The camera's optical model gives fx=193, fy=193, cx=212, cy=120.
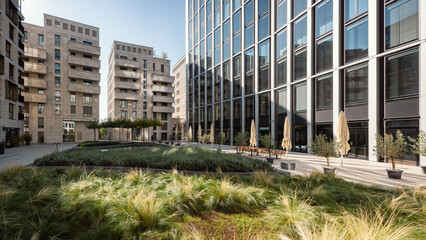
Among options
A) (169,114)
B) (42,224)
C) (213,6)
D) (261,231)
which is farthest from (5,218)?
(169,114)

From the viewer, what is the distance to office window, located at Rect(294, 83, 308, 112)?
808 inches

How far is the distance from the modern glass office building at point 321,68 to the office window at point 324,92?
9 centimetres

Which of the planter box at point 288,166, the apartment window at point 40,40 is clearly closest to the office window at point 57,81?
the apartment window at point 40,40

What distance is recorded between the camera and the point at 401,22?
13.5m

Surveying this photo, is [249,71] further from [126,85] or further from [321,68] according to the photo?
[126,85]

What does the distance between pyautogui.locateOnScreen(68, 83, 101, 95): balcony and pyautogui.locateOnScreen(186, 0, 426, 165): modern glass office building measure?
25405mm

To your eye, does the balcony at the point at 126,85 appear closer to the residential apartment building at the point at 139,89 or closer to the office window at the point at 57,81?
the residential apartment building at the point at 139,89

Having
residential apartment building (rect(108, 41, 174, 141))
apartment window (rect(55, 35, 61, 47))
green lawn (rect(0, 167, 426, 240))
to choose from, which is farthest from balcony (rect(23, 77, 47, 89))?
green lawn (rect(0, 167, 426, 240))

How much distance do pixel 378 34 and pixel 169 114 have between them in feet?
153

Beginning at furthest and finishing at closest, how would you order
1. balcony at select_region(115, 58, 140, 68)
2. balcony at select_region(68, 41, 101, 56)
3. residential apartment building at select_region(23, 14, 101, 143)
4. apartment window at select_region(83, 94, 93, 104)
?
balcony at select_region(115, 58, 140, 68), apartment window at select_region(83, 94, 93, 104), balcony at select_region(68, 41, 101, 56), residential apartment building at select_region(23, 14, 101, 143)

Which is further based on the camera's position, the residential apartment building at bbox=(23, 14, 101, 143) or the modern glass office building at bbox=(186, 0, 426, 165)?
the residential apartment building at bbox=(23, 14, 101, 143)

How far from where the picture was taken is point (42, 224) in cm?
342

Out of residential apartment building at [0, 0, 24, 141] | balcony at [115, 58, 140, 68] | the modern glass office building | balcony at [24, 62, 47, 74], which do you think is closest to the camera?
the modern glass office building

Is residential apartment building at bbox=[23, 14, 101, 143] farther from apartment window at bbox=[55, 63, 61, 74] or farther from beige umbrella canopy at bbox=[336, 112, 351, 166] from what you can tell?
beige umbrella canopy at bbox=[336, 112, 351, 166]
